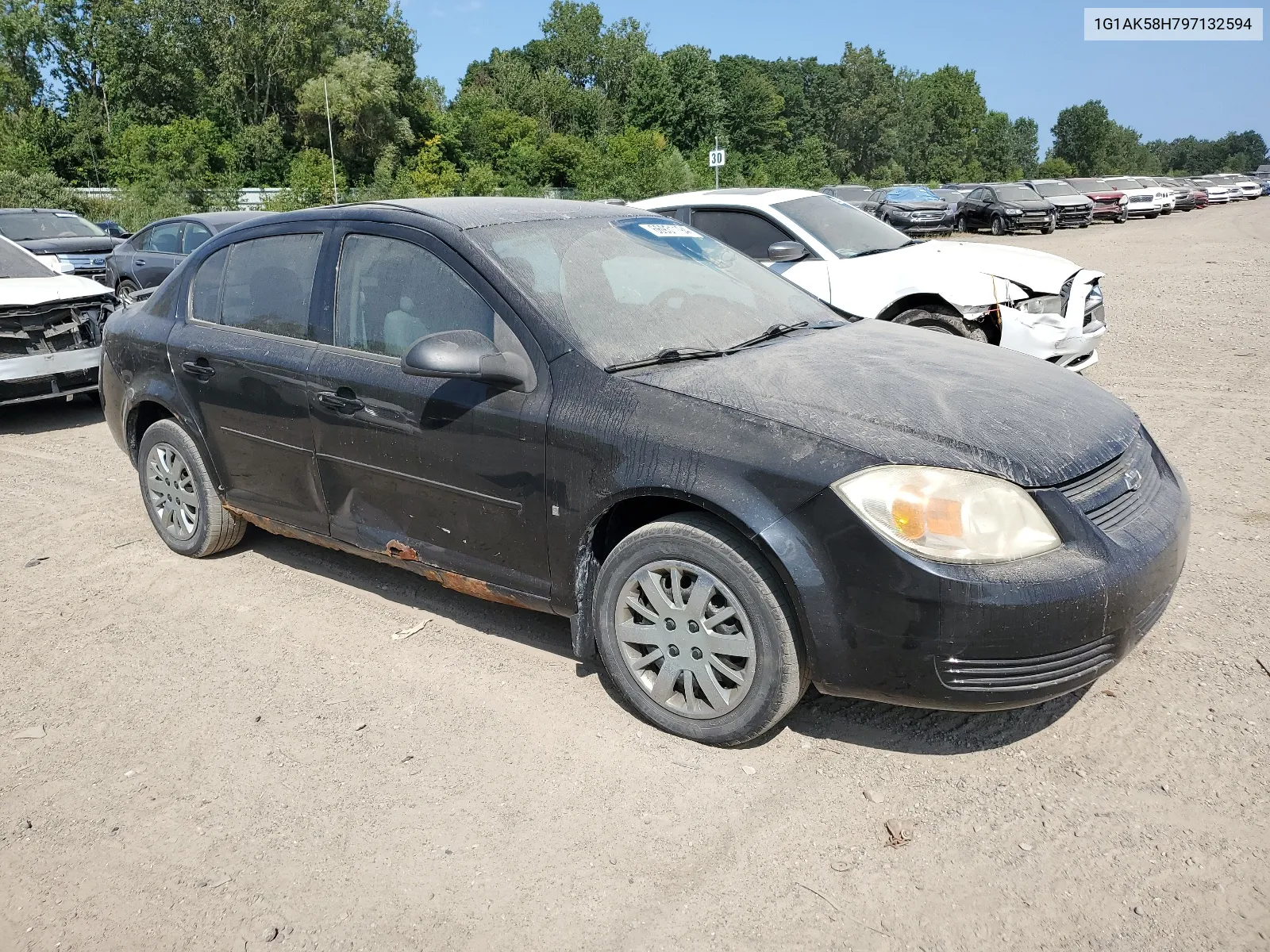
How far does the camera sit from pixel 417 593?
4.70m

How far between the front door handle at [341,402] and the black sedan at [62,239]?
13829mm

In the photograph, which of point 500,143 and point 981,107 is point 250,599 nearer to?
point 500,143

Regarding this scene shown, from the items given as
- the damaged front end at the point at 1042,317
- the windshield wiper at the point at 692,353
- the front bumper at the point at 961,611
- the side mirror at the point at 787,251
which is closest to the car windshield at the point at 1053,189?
the damaged front end at the point at 1042,317

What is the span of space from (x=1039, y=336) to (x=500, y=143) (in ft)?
213

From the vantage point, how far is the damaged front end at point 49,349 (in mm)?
7969

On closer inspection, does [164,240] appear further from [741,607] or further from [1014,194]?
[1014,194]

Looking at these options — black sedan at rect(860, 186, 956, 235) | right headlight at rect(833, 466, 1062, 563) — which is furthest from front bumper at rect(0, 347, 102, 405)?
black sedan at rect(860, 186, 956, 235)

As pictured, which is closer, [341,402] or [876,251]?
[341,402]

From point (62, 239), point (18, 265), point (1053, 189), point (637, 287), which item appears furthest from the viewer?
point (1053, 189)

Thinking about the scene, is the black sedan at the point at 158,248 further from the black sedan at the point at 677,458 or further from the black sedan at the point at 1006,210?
the black sedan at the point at 1006,210

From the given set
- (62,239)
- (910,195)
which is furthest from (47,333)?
(910,195)

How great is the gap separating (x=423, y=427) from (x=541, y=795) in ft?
4.61

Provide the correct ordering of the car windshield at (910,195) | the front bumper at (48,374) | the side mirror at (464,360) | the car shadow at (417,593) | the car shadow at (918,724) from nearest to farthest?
the car shadow at (918,724)
the side mirror at (464,360)
the car shadow at (417,593)
the front bumper at (48,374)
the car windshield at (910,195)

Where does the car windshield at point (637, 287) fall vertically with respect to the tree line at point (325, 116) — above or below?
below
